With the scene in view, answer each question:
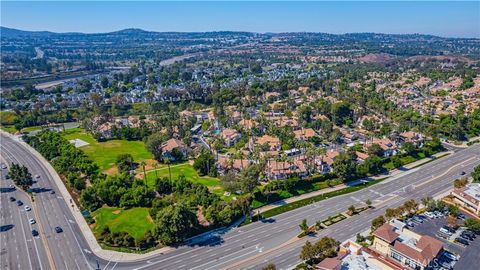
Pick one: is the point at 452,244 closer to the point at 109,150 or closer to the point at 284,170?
the point at 284,170

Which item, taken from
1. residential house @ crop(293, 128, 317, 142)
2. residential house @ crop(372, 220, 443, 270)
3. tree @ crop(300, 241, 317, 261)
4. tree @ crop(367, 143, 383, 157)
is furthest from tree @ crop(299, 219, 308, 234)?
residential house @ crop(293, 128, 317, 142)

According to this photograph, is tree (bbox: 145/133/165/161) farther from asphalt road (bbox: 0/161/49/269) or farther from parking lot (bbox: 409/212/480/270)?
parking lot (bbox: 409/212/480/270)

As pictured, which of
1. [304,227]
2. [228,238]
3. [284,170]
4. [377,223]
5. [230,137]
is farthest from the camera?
[230,137]

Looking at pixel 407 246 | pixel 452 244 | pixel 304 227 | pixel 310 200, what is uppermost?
pixel 407 246

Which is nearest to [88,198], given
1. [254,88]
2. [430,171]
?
[430,171]

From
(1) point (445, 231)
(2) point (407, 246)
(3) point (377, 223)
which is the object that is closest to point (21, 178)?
(3) point (377, 223)

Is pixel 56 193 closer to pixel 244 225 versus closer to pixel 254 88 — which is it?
pixel 244 225
